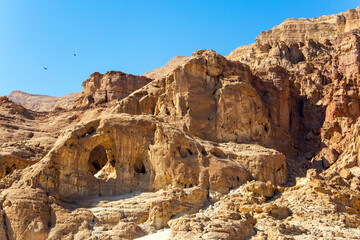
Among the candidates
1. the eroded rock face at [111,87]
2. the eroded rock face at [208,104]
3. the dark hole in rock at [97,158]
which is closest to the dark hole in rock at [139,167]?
the eroded rock face at [208,104]

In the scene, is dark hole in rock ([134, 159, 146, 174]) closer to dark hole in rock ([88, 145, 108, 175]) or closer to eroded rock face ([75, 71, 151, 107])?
dark hole in rock ([88, 145, 108, 175])

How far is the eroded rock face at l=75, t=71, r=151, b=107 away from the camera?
2660 inches

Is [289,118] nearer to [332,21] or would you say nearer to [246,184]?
[246,184]

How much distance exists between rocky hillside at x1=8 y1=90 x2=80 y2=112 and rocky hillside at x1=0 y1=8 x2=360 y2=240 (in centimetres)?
6677

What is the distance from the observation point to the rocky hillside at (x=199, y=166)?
28.1 metres

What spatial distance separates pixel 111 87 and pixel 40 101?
7055 cm

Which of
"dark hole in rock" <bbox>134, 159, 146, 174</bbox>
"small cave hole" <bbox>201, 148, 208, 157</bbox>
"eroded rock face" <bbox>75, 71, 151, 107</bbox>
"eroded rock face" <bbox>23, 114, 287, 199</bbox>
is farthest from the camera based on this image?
A: "eroded rock face" <bbox>75, 71, 151, 107</bbox>

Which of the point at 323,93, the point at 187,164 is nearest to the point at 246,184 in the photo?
the point at 187,164

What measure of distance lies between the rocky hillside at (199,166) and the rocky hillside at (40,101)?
66.8 meters

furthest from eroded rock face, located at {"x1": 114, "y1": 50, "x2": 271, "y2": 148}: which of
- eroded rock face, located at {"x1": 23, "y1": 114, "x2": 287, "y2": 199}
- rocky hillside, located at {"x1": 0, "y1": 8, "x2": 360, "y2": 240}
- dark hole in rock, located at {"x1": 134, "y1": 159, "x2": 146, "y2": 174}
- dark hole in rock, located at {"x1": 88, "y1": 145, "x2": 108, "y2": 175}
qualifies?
dark hole in rock, located at {"x1": 134, "y1": 159, "x2": 146, "y2": 174}

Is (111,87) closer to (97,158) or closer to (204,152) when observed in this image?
(97,158)

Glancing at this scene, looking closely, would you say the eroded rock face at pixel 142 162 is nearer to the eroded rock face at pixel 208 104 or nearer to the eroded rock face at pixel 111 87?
the eroded rock face at pixel 208 104

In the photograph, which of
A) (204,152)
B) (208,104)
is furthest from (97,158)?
(204,152)

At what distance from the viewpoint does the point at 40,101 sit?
438 feet
